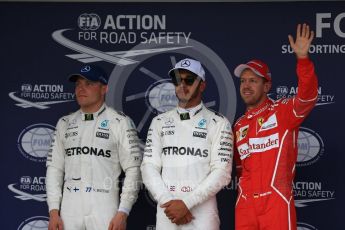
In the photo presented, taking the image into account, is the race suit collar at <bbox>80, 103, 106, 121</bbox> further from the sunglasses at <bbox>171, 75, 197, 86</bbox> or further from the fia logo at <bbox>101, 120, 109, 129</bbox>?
the sunglasses at <bbox>171, 75, 197, 86</bbox>

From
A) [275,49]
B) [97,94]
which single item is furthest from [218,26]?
[97,94]

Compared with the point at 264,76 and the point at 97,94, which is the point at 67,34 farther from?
the point at 264,76

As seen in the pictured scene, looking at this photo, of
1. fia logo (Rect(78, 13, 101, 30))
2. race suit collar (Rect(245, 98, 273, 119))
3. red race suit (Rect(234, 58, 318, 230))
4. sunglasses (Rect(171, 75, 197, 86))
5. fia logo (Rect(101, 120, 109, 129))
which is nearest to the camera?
red race suit (Rect(234, 58, 318, 230))

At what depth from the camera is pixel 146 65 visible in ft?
15.6

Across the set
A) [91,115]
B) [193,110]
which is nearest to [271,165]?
[193,110]

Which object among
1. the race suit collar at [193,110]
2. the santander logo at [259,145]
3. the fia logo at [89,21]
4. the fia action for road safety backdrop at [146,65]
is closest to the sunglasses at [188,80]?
the race suit collar at [193,110]

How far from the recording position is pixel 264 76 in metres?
4.00

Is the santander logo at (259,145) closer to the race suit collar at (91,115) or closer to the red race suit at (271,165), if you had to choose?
the red race suit at (271,165)

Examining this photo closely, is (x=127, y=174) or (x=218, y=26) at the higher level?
(x=218, y=26)

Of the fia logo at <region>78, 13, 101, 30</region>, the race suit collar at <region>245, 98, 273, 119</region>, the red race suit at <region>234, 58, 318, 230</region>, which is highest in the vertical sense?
the fia logo at <region>78, 13, 101, 30</region>


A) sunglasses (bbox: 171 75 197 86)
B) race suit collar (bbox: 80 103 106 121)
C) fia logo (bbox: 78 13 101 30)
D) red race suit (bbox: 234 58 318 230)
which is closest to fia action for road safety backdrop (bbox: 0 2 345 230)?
fia logo (bbox: 78 13 101 30)

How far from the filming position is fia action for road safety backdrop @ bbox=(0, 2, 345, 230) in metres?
4.61

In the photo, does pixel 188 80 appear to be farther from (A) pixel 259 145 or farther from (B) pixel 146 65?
(B) pixel 146 65

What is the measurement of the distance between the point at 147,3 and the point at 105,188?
1.55 meters
